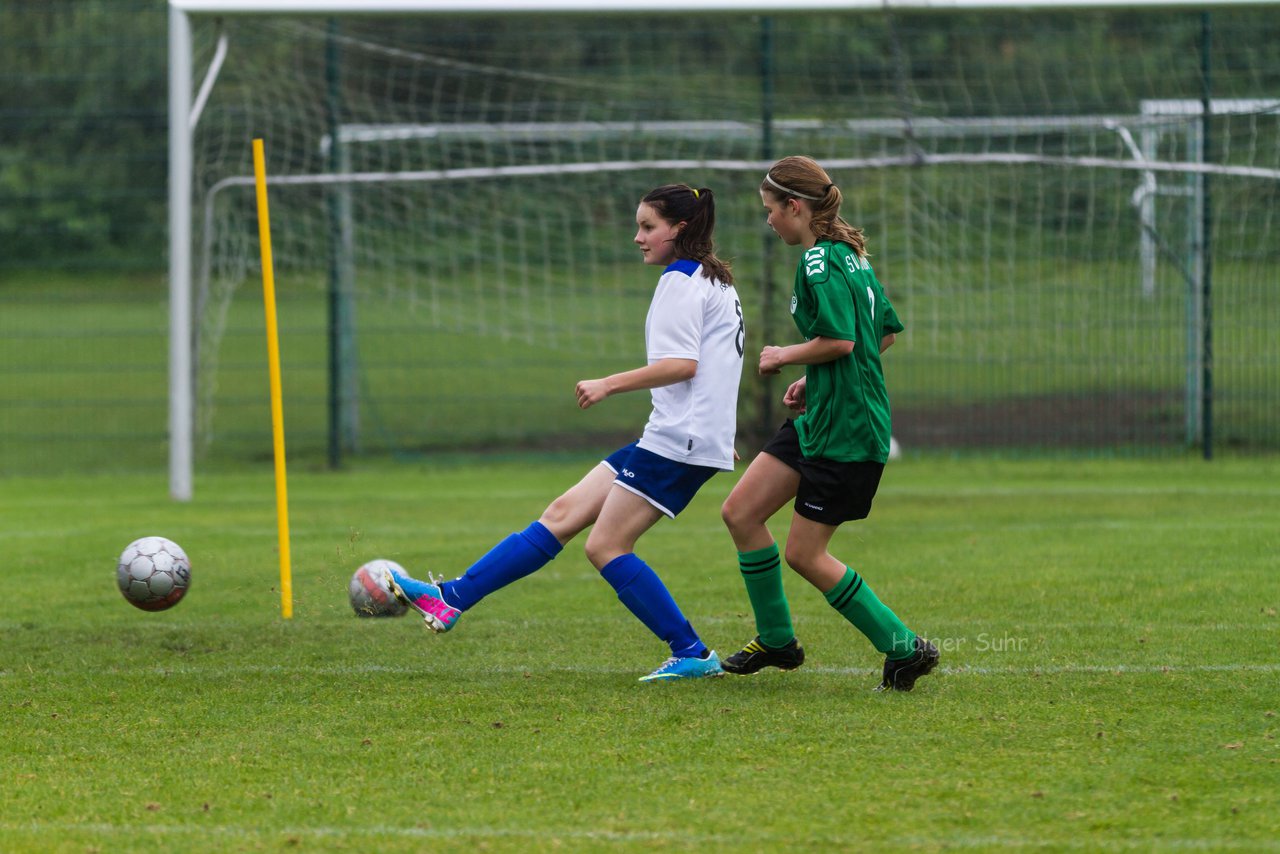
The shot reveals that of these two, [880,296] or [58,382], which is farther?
[58,382]

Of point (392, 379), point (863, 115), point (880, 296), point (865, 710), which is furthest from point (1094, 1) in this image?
point (392, 379)

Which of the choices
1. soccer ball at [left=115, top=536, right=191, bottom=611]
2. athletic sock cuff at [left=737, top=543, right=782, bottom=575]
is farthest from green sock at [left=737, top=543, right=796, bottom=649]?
soccer ball at [left=115, top=536, right=191, bottom=611]

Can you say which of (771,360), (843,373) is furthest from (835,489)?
(771,360)

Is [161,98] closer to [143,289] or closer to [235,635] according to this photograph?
[143,289]

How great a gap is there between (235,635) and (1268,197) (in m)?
10.3

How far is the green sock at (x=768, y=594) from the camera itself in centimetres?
577

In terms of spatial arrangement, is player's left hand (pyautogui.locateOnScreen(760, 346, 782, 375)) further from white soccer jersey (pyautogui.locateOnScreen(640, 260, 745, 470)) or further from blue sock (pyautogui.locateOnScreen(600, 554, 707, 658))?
blue sock (pyautogui.locateOnScreen(600, 554, 707, 658))

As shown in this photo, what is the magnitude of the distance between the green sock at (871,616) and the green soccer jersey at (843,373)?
0.46 metres

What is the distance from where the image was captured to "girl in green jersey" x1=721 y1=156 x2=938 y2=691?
538 cm

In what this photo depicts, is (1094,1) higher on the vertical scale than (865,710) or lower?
higher

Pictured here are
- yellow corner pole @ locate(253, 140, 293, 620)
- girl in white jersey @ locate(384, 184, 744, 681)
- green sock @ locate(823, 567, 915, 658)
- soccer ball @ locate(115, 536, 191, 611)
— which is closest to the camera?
green sock @ locate(823, 567, 915, 658)

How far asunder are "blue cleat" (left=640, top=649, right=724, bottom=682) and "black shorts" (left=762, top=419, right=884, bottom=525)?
0.77 metres

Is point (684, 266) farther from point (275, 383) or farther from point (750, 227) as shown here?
point (750, 227)

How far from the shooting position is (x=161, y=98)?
1642 centimetres
